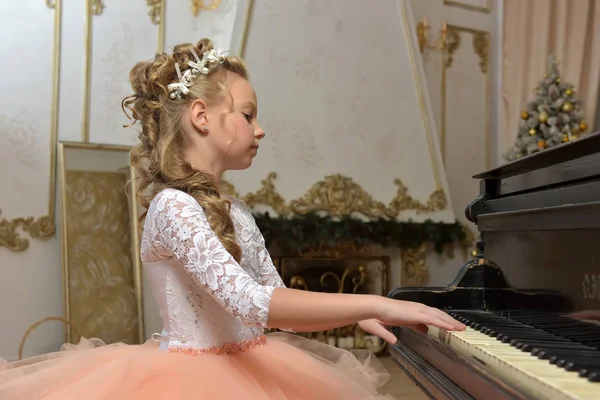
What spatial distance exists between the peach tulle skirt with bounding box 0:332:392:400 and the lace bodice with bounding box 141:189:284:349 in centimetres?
6

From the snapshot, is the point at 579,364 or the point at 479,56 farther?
the point at 479,56

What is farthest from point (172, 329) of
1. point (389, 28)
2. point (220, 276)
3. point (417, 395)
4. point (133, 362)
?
point (389, 28)

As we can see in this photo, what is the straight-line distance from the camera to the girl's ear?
1.29 meters

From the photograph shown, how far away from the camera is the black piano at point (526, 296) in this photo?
0.81 metres

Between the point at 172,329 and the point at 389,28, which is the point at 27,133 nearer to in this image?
the point at 389,28

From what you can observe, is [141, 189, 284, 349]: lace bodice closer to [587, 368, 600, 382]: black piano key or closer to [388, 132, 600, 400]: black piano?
[388, 132, 600, 400]: black piano

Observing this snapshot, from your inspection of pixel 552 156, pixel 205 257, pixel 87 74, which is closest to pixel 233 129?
pixel 205 257

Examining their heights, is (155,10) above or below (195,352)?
above

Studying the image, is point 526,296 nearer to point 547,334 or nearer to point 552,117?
point 547,334

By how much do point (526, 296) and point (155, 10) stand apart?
11.2 ft

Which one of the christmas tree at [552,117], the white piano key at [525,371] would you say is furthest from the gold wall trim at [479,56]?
the white piano key at [525,371]

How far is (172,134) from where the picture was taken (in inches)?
51.4

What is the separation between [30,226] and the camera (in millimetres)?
3529

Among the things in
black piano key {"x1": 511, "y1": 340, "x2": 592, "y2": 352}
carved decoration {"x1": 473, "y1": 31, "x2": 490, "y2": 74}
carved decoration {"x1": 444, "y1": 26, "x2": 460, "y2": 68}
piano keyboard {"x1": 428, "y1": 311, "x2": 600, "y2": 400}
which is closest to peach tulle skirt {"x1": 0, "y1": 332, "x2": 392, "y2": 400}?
piano keyboard {"x1": 428, "y1": 311, "x2": 600, "y2": 400}
